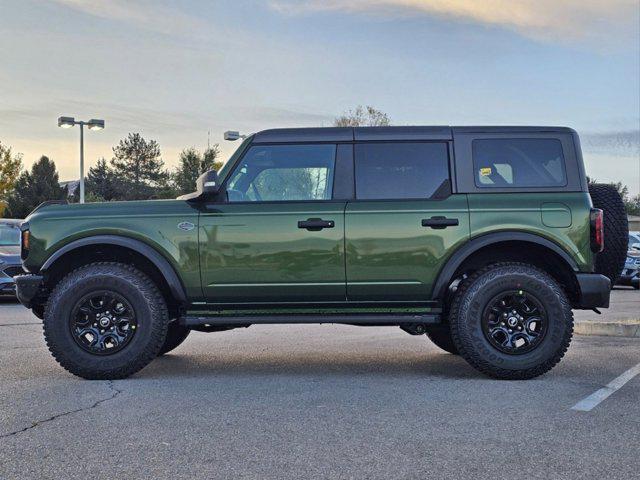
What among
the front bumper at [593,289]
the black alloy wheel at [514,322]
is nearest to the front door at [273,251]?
the black alloy wheel at [514,322]

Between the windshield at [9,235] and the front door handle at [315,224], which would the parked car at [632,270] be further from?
the front door handle at [315,224]

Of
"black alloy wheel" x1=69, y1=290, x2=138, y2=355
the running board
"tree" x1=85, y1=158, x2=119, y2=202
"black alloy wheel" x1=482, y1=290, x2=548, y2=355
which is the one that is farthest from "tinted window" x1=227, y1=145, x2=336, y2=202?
"tree" x1=85, y1=158, x2=119, y2=202

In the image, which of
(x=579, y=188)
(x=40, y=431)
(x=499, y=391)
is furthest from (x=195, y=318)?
(x=579, y=188)

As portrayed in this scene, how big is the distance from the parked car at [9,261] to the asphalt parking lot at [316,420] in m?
7.25

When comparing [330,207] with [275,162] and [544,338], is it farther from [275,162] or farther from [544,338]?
[544,338]

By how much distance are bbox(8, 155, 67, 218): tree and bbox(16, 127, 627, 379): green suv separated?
58.3m

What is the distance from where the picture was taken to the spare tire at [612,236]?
6605mm

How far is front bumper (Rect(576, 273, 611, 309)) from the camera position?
20.7 feet

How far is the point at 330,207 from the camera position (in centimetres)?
641

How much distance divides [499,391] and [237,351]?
312cm

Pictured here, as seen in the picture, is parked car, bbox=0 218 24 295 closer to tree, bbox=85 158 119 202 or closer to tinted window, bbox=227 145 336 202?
tinted window, bbox=227 145 336 202

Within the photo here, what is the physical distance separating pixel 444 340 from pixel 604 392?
226cm

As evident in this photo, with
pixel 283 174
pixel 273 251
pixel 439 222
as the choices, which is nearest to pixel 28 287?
pixel 273 251

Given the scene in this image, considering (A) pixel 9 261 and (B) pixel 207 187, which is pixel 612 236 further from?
(A) pixel 9 261
